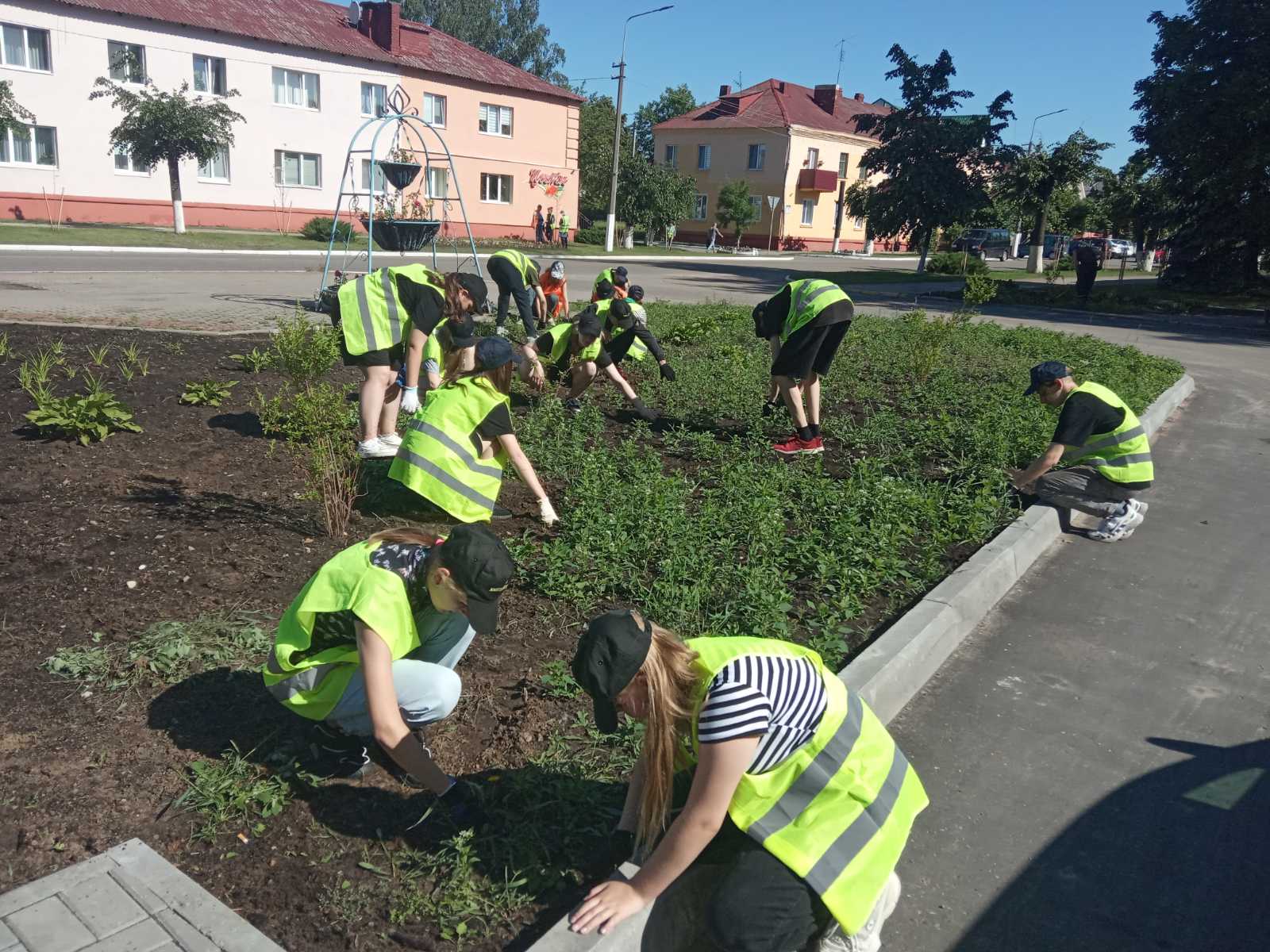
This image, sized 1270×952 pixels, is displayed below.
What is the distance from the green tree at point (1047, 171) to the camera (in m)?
30.3

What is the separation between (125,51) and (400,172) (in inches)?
922

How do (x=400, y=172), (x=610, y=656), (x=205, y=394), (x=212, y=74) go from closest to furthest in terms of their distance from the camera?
(x=610, y=656), (x=205, y=394), (x=400, y=172), (x=212, y=74)

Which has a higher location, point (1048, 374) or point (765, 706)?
point (1048, 374)

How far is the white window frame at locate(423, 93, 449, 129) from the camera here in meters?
37.9

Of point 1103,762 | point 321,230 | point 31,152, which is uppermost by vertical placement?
point 31,152

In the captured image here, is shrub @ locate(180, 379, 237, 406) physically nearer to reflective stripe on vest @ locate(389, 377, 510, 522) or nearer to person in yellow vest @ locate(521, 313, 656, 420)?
person in yellow vest @ locate(521, 313, 656, 420)

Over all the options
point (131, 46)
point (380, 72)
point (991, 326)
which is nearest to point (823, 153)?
point (380, 72)

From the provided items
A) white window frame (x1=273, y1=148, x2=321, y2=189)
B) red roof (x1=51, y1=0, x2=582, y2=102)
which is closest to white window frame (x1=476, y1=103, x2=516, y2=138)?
red roof (x1=51, y1=0, x2=582, y2=102)

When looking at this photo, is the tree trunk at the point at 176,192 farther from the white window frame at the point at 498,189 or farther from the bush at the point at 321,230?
the white window frame at the point at 498,189

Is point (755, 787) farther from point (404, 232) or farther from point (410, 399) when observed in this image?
point (404, 232)

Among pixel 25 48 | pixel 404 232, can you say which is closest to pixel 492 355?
pixel 404 232

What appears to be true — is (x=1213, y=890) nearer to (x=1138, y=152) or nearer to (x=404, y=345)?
(x=404, y=345)

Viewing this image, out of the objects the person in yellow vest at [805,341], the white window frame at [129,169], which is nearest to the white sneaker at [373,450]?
the person in yellow vest at [805,341]

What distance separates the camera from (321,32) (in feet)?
117
